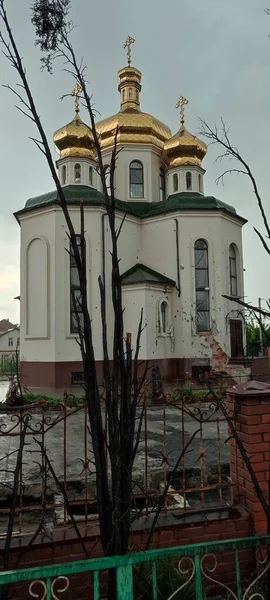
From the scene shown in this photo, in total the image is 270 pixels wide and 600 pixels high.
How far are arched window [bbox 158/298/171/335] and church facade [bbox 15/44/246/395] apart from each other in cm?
4

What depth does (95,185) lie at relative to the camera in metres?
17.5

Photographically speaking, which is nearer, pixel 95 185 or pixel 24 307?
pixel 24 307

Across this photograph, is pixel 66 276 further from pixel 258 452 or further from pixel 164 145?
pixel 258 452

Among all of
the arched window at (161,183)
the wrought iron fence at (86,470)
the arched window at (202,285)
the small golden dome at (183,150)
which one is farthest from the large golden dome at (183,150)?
the wrought iron fence at (86,470)

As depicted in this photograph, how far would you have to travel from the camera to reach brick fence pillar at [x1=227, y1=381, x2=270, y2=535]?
9.89 ft

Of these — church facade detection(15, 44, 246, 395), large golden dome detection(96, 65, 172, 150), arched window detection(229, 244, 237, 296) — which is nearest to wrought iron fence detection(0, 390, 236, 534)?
church facade detection(15, 44, 246, 395)

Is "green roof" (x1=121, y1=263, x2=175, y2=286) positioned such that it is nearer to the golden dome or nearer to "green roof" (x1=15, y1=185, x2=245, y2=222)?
"green roof" (x1=15, y1=185, x2=245, y2=222)

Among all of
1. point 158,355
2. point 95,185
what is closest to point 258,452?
point 158,355

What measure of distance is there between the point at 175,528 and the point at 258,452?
754 millimetres

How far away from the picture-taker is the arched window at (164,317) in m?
14.8

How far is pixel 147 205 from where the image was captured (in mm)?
17859

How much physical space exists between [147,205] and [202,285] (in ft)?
14.5

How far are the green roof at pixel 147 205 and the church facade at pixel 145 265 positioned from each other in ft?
0.14

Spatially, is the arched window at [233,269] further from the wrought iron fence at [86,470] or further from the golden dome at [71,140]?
the wrought iron fence at [86,470]
